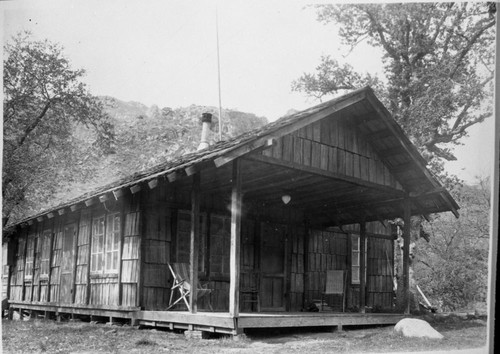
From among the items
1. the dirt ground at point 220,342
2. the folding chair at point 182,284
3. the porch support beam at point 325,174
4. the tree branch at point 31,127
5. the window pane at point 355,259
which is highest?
the tree branch at point 31,127

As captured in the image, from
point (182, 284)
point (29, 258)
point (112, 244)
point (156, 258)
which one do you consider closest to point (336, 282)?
point (182, 284)

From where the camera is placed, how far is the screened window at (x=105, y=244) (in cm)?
1352

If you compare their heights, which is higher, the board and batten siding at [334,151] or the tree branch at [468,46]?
the tree branch at [468,46]

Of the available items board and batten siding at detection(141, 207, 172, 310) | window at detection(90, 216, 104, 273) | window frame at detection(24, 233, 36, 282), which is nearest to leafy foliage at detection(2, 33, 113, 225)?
window frame at detection(24, 233, 36, 282)

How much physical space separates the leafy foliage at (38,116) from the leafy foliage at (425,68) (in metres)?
9.51

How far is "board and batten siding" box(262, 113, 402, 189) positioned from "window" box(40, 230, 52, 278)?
998 cm

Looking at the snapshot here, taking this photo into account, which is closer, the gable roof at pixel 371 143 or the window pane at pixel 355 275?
the gable roof at pixel 371 143

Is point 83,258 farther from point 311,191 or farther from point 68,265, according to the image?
point 311,191

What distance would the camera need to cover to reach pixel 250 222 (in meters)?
14.6

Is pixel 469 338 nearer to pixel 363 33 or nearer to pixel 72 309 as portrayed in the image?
pixel 72 309

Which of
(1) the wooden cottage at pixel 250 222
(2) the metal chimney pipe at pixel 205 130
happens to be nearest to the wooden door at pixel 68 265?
(1) the wooden cottage at pixel 250 222

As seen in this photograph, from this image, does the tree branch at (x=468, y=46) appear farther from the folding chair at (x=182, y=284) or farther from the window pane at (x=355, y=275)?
the folding chair at (x=182, y=284)

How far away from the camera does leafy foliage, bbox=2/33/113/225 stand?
647 inches

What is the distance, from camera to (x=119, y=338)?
32.9 feet
